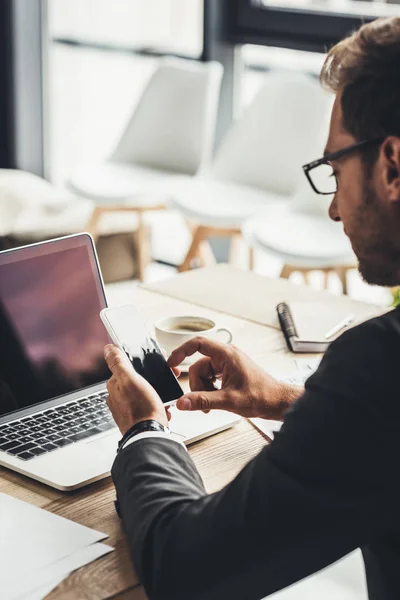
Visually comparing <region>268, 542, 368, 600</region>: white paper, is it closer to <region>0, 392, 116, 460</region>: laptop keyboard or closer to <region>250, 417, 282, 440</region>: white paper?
<region>250, 417, 282, 440</region>: white paper

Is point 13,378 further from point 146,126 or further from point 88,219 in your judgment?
point 146,126

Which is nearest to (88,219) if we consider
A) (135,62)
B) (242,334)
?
(135,62)

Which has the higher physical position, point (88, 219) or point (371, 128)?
point (371, 128)

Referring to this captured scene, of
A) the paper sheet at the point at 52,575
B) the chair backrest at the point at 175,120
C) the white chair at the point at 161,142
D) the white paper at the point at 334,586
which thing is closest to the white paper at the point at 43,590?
the paper sheet at the point at 52,575

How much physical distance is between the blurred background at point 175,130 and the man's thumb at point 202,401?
188 centimetres

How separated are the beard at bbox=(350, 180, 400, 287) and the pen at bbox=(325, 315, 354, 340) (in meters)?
0.66

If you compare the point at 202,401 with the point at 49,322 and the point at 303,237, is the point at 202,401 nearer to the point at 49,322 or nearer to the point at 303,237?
the point at 49,322

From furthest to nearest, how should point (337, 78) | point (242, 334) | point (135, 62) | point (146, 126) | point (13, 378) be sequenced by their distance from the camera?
1. point (135, 62)
2. point (146, 126)
3. point (242, 334)
4. point (13, 378)
5. point (337, 78)

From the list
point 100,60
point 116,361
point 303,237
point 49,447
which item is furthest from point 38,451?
point 100,60

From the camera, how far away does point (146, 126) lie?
4.25 m

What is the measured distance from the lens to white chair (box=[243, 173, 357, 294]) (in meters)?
3.14

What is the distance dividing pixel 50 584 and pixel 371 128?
21.9 inches

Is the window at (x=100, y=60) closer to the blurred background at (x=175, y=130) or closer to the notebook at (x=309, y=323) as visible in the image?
the blurred background at (x=175, y=130)

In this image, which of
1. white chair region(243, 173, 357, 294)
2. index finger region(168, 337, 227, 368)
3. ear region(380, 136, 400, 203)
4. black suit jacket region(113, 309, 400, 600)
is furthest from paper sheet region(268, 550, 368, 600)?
white chair region(243, 173, 357, 294)
